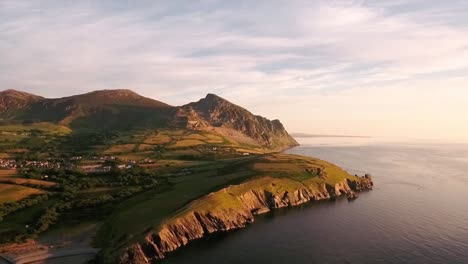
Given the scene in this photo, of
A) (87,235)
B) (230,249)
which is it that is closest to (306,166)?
(230,249)

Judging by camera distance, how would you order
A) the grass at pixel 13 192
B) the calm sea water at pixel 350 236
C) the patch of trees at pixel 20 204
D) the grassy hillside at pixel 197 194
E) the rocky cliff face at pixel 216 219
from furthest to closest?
1. the grass at pixel 13 192
2. the patch of trees at pixel 20 204
3. the grassy hillside at pixel 197 194
4. the rocky cliff face at pixel 216 219
5. the calm sea water at pixel 350 236

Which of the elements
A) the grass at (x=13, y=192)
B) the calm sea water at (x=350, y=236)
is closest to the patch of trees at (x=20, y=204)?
the grass at (x=13, y=192)

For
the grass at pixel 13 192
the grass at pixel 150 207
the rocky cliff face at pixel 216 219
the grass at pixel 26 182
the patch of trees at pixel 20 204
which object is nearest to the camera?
the rocky cliff face at pixel 216 219

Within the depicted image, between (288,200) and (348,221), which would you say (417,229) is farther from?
(288,200)

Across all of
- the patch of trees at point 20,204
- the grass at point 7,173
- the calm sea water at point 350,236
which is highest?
the grass at point 7,173

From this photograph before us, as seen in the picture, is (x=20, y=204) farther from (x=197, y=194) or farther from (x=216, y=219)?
(x=216, y=219)

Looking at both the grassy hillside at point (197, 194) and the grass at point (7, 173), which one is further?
the grass at point (7, 173)

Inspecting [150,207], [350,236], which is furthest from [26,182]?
[350,236]

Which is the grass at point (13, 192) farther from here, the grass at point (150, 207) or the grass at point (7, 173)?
the grass at point (150, 207)
